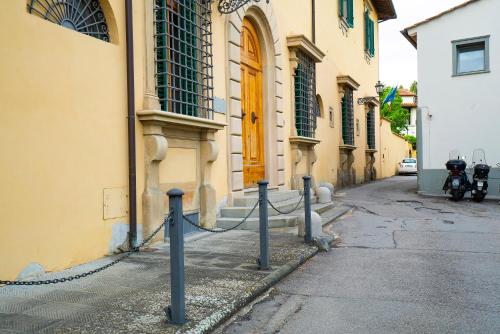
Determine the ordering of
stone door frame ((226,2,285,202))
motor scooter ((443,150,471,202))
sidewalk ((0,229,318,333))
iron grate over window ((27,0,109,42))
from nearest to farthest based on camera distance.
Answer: sidewalk ((0,229,318,333)) → iron grate over window ((27,0,109,42)) → stone door frame ((226,2,285,202)) → motor scooter ((443,150,471,202))

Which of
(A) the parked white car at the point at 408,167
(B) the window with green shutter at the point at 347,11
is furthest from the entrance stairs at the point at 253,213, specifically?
(A) the parked white car at the point at 408,167

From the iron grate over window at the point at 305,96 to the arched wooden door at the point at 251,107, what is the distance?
1.71m

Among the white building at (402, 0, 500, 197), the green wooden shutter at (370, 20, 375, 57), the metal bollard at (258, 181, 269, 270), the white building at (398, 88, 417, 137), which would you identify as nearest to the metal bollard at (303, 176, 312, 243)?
the metal bollard at (258, 181, 269, 270)

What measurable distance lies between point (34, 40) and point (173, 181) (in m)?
2.91

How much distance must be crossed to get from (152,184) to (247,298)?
2674 mm

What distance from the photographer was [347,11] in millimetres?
17984

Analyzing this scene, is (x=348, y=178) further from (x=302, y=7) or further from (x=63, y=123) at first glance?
(x=63, y=123)

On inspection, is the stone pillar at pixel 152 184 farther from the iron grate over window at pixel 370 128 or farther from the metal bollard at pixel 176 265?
the iron grate over window at pixel 370 128

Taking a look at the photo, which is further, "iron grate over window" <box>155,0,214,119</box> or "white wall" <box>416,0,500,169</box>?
"white wall" <box>416,0,500,169</box>

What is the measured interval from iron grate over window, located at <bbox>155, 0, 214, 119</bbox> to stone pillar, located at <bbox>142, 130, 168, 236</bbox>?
66 cm

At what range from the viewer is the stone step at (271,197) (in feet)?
28.3

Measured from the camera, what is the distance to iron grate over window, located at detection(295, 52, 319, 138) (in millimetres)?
11867

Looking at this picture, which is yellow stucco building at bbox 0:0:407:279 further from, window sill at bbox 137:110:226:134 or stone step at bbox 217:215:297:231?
stone step at bbox 217:215:297:231

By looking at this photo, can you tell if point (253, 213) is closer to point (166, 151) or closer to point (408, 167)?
point (166, 151)
